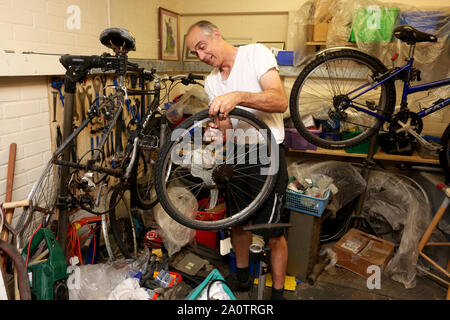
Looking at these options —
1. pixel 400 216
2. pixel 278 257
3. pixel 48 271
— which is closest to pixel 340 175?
pixel 400 216

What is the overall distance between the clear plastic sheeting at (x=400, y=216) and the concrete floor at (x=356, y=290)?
0.08 meters

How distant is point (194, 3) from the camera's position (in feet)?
11.5

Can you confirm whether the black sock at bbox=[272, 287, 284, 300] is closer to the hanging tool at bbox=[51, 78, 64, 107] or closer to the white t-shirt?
the white t-shirt

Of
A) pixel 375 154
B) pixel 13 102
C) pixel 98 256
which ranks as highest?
pixel 13 102

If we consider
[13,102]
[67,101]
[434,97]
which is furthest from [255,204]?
[434,97]

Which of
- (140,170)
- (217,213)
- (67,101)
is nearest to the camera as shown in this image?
(67,101)

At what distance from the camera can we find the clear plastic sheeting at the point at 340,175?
8.93ft

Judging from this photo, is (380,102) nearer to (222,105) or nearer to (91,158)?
(222,105)

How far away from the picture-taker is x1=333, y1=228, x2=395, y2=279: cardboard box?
8.30ft

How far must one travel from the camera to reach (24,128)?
74.7 inches

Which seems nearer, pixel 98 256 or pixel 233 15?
pixel 98 256

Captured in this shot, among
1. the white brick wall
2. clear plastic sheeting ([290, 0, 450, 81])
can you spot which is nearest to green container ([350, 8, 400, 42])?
clear plastic sheeting ([290, 0, 450, 81])

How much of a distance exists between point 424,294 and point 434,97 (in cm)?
147
